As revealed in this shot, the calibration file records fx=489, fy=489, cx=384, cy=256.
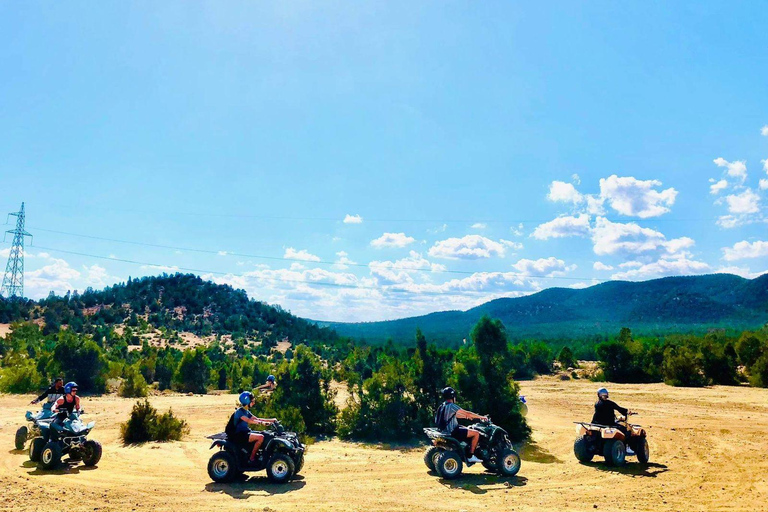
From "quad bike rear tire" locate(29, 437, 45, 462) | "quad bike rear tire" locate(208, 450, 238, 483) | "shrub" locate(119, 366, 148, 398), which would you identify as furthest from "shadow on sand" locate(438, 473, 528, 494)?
"shrub" locate(119, 366, 148, 398)

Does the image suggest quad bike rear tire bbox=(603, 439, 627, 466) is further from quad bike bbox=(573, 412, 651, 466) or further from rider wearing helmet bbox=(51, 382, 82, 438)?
rider wearing helmet bbox=(51, 382, 82, 438)

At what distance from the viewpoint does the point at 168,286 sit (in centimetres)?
10169

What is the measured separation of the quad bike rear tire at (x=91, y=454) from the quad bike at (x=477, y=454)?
25.5 ft

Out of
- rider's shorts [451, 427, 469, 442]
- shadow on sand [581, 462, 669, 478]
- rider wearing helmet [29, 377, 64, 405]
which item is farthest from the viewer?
rider wearing helmet [29, 377, 64, 405]

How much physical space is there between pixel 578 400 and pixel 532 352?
23.6 m

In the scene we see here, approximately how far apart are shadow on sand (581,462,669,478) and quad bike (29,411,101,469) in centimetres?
1197

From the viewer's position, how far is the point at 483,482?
1036 cm

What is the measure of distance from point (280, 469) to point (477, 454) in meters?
4.27

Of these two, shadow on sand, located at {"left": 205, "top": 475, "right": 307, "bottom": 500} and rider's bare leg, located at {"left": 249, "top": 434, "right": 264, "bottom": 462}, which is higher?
rider's bare leg, located at {"left": 249, "top": 434, "right": 264, "bottom": 462}

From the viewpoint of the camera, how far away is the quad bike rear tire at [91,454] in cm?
1148

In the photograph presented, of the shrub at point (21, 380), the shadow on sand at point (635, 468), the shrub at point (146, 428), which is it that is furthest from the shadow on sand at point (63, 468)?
the shrub at point (21, 380)

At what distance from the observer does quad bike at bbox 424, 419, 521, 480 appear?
416 inches

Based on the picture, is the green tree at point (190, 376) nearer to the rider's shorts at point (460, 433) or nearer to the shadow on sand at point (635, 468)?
the rider's shorts at point (460, 433)

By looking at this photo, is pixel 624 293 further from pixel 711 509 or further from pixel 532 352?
pixel 711 509
